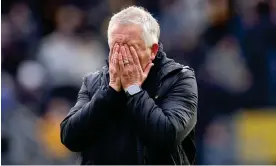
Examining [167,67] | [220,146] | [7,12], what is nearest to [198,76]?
[220,146]

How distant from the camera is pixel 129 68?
306cm

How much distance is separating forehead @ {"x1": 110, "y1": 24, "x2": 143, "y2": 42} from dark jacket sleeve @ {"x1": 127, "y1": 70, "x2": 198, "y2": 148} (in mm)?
244

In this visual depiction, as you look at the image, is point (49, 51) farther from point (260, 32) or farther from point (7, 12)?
point (260, 32)

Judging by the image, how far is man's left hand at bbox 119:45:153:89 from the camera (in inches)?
120

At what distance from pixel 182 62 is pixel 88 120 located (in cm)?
423

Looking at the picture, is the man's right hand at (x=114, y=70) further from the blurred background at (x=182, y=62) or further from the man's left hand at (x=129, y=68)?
the blurred background at (x=182, y=62)

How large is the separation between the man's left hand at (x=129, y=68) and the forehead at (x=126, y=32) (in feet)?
0.13

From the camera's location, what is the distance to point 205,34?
7641mm

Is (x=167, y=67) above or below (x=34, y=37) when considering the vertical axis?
above

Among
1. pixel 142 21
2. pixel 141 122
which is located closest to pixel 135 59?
pixel 142 21

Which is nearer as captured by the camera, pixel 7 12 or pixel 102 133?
pixel 102 133

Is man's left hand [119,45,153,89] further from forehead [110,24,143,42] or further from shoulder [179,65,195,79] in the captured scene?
shoulder [179,65,195,79]

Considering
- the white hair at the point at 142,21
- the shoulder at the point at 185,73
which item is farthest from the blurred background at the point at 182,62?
the white hair at the point at 142,21

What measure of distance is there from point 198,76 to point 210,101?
0.29 m
